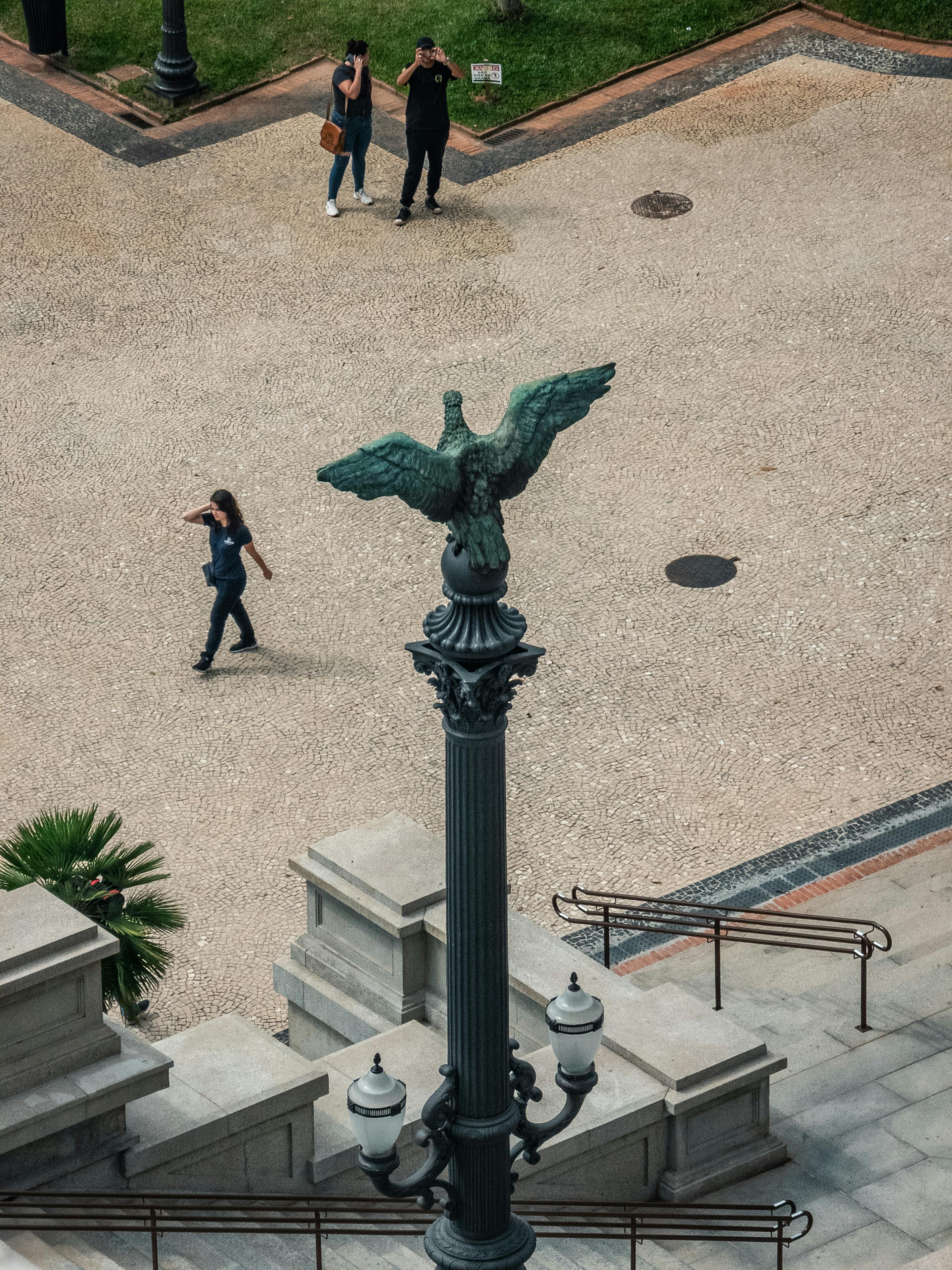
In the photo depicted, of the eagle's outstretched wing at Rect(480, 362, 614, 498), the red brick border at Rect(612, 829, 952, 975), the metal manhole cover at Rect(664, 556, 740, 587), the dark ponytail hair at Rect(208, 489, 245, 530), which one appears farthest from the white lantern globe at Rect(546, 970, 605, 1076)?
the metal manhole cover at Rect(664, 556, 740, 587)

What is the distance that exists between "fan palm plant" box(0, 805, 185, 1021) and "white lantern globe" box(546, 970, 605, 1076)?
2965 mm

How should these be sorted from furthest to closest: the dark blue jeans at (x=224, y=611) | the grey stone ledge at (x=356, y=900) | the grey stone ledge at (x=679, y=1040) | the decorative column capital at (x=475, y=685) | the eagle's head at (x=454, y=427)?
the dark blue jeans at (x=224, y=611), the grey stone ledge at (x=356, y=900), the grey stone ledge at (x=679, y=1040), the decorative column capital at (x=475, y=685), the eagle's head at (x=454, y=427)

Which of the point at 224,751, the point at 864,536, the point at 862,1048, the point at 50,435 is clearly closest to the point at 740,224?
the point at 864,536

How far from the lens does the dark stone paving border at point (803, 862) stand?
520 inches

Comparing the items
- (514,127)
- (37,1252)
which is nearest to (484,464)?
(37,1252)

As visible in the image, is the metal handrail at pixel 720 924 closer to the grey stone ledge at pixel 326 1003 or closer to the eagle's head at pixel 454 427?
the grey stone ledge at pixel 326 1003

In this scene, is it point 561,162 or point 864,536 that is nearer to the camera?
point 864,536

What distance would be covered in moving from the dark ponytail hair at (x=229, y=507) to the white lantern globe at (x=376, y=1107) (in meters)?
7.53

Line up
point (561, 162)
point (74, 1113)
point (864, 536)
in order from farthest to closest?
point (561, 162) < point (864, 536) < point (74, 1113)

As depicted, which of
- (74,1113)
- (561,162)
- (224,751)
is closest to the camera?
(74,1113)

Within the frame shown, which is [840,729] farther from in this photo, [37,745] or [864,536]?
[37,745]

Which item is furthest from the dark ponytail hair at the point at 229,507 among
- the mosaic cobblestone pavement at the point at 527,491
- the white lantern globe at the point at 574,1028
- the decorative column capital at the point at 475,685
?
the decorative column capital at the point at 475,685

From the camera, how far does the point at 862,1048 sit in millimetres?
12000

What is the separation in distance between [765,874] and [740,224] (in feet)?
31.0
